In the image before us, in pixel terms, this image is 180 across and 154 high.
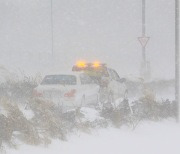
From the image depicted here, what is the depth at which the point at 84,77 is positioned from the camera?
1789 cm

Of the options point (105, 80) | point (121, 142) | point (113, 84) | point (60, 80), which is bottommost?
point (121, 142)

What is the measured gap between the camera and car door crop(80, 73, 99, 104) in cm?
1706

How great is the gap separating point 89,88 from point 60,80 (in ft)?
2.94

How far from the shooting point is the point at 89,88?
17.3m

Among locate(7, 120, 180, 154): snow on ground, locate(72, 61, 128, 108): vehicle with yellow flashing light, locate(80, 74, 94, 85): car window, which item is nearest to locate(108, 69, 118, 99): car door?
locate(72, 61, 128, 108): vehicle with yellow flashing light

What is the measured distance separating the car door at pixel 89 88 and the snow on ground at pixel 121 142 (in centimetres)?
207

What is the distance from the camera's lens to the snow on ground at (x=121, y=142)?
1135 centimetres

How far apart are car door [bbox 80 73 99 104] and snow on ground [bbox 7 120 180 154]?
2074 millimetres

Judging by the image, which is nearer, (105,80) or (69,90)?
(69,90)

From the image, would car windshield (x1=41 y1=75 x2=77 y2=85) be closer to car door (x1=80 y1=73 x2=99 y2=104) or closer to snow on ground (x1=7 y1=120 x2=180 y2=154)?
car door (x1=80 y1=73 x2=99 y2=104)

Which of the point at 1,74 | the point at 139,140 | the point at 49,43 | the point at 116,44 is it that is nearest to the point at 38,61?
the point at 49,43

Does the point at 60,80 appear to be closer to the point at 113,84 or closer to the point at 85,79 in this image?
the point at 85,79

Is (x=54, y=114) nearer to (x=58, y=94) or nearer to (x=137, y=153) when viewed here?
(x=137, y=153)

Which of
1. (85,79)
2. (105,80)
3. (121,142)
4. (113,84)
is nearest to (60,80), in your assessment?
(85,79)
